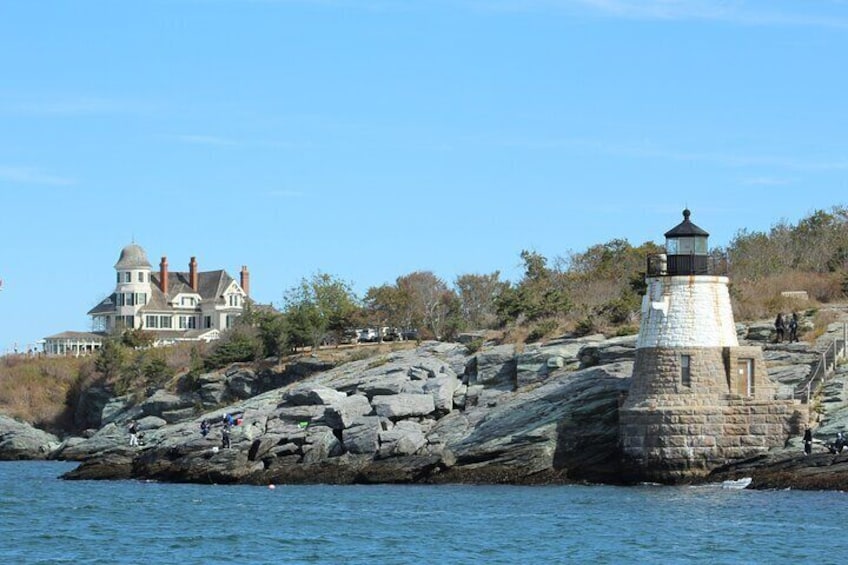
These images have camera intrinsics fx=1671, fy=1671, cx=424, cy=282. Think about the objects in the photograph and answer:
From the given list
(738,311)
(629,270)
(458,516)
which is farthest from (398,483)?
(629,270)

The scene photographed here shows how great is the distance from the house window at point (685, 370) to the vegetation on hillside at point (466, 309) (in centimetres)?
1080

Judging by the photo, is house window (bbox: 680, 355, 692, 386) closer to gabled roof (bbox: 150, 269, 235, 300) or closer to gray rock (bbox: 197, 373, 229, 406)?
gray rock (bbox: 197, 373, 229, 406)

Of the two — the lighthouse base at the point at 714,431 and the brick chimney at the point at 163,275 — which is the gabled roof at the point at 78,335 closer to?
the brick chimney at the point at 163,275

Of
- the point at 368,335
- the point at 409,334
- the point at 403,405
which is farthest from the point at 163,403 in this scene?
the point at 403,405

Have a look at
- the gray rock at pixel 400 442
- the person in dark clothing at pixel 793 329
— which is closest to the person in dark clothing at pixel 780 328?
the person in dark clothing at pixel 793 329

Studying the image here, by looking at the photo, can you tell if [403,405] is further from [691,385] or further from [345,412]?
[691,385]

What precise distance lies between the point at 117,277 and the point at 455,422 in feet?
241

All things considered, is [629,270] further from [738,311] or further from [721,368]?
[721,368]

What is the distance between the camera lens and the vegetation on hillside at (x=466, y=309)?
217ft

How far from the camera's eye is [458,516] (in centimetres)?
4441

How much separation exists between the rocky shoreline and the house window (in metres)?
2.82

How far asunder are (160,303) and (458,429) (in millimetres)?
73338

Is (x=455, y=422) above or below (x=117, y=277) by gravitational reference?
below

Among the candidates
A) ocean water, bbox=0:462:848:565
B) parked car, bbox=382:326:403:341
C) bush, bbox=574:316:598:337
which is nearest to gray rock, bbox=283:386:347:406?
ocean water, bbox=0:462:848:565
